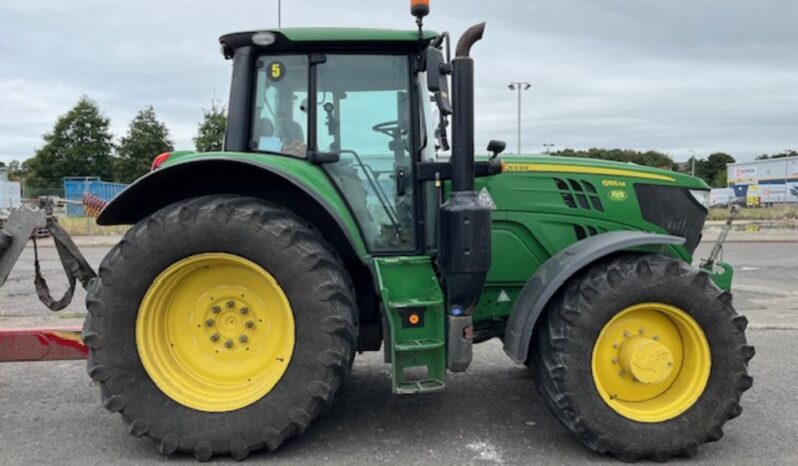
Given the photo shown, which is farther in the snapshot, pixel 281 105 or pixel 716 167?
pixel 716 167

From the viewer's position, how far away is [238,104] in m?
3.67

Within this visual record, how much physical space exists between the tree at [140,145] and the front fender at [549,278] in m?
36.9

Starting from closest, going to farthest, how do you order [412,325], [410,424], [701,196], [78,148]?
[412,325], [410,424], [701,196], [78,148]

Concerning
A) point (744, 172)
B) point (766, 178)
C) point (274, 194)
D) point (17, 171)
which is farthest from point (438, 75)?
point (17, 171)

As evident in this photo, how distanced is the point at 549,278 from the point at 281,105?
5.99 ft

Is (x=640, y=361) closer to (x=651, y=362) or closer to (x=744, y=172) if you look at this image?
(x=651, y=362)

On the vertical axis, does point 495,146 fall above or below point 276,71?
below

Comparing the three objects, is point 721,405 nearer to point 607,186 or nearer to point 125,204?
point 607,186

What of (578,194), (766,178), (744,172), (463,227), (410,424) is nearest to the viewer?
(463,227)

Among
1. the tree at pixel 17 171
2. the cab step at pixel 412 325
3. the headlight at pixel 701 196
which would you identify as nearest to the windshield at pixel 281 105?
the cab step at pixel 412 325

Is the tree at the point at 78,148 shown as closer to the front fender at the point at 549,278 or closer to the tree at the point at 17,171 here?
the tree at the point at 17,171

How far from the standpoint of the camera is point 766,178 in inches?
1917

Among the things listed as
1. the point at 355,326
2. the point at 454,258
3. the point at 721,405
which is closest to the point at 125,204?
the point at 355,326

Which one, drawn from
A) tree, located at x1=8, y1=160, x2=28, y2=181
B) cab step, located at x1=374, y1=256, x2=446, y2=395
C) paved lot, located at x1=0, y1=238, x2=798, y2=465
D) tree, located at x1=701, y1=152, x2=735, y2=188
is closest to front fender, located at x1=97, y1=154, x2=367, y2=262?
cab step, located at x1=374, y1=256, x2=446, y2=395
